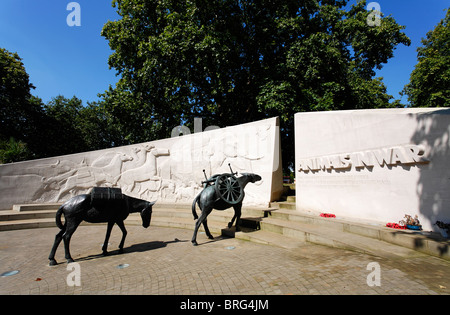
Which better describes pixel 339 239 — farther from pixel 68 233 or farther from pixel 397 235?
pixel 68 233

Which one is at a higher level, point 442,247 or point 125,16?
point 125,16

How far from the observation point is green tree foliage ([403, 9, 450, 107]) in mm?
18500

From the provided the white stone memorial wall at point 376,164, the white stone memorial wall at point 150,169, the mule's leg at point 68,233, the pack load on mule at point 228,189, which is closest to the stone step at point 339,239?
the white stone memorial wall at point 376,164

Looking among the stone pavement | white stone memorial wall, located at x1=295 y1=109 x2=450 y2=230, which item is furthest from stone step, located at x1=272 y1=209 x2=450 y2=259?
white stone memorial wall, located at x1=295 y1=109 x2=450 y2=230

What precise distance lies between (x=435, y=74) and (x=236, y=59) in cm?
1725

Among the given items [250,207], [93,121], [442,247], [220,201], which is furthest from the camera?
[93,121]

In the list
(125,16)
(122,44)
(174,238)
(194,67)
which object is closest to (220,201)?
(174,238)

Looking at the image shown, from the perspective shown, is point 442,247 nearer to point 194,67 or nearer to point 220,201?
point 220,201

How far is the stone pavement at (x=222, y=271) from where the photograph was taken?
11.4 feet

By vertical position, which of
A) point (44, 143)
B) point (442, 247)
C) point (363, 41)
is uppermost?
point (363, 41)

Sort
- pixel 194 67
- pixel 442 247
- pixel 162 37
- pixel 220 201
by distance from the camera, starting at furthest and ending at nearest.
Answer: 1. pixel 194 67
2. pixel 162 37
3. pixel 220 201
4. pixel 442 247

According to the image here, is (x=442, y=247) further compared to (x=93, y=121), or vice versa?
(x=93, y=121)

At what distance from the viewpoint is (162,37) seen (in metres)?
13.2

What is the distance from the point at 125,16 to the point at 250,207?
14317 millimetres
